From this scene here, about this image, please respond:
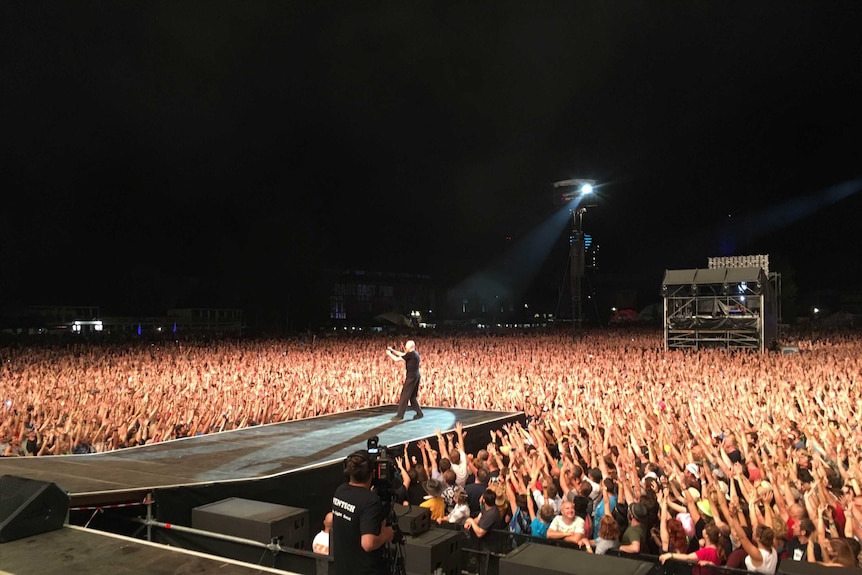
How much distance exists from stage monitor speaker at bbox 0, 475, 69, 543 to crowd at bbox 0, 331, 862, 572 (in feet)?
9.68

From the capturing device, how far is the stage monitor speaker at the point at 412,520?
4496 millimetres

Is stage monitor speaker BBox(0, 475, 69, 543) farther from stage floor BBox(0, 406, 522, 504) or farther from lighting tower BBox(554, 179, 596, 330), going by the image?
lighting tower BBox(554, 179, 596, 330)

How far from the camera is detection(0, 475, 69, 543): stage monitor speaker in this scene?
4.84m

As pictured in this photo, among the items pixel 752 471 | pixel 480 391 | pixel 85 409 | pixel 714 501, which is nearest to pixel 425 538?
pixel 714 501

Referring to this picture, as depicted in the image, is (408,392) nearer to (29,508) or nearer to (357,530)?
(29,508)

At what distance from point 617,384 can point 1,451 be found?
993 cm

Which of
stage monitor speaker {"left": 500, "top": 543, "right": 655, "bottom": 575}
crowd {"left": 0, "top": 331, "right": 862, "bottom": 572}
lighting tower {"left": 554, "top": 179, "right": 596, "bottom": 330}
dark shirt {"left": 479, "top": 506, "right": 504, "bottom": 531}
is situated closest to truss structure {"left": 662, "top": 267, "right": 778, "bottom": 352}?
crowd {"left": 0, "top": 331, "right": 862, "bottom": 572}

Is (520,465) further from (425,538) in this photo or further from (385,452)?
(385,452)

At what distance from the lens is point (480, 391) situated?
13266 mm

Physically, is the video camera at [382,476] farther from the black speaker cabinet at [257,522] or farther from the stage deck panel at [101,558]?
the black speaker cabinet at [257,522]

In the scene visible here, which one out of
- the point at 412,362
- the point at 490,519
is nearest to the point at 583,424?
the point at 412,362

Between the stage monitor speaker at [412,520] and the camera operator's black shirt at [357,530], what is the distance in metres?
0.84

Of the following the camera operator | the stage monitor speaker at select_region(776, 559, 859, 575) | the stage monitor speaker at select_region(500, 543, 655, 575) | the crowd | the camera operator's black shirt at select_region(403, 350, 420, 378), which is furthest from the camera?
the camera operator's black shirt at select_region(403, 350, 420, 378)

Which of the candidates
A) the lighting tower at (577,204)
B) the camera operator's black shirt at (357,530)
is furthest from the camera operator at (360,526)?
the lighting tower at (577,204)
